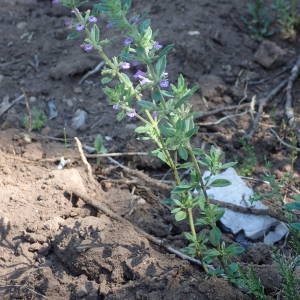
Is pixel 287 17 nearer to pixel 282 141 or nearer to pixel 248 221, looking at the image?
pixel 282 141

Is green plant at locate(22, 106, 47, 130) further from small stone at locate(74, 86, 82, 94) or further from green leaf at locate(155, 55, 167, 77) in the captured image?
green leaf at locate(155, 55, 167, 77)

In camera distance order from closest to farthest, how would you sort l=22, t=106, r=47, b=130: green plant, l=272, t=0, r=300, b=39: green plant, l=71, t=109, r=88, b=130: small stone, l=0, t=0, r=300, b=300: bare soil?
l=0, t=0, r=300, b=300: bare soil, l=22, t=106, r=47, b=130: green plant, l=71, t=109, r=88, b=130: small stone, l=272, t=0, r=300, b=39: green plant

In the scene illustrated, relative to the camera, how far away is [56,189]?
332 centimetres

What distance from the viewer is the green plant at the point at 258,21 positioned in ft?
16.1

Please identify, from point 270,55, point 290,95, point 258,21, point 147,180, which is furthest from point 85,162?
point 258,21

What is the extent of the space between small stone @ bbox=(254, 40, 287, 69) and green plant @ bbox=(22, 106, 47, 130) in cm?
181

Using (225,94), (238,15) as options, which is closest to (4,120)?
(225,94)

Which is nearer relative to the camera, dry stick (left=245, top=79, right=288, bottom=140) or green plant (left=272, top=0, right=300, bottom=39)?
dry stick (left=245, top=79, right=288, bottom=140)

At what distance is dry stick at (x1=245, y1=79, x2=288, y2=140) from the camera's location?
4025mm

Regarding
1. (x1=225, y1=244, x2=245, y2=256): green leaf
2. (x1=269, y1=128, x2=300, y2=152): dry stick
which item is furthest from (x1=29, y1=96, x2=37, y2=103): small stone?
(x1=225, y1=244, x2=245, y2=256): green leaf

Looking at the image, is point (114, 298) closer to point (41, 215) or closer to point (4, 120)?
point (41, 215)

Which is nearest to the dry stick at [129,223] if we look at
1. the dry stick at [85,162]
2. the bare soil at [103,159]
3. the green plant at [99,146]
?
the bare soil at [103,159]

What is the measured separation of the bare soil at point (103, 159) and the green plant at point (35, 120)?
6 cm

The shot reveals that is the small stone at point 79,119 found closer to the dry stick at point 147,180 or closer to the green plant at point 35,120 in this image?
the green plant at point 35,120
